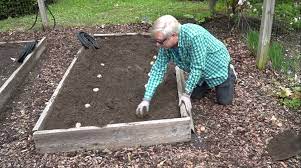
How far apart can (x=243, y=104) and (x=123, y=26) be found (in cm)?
315

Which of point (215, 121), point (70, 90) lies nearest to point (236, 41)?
point (215, 121)

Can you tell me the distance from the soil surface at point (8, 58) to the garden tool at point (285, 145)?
3.21m

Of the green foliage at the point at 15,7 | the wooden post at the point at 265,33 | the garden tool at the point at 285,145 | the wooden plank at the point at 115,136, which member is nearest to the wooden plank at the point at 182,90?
the wooden plank at the point at 115,136

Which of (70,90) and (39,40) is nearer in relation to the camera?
(70,90)

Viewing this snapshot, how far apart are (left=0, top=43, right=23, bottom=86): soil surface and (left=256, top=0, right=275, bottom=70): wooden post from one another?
3.12m

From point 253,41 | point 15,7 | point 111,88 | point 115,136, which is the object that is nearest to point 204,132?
point 115,136

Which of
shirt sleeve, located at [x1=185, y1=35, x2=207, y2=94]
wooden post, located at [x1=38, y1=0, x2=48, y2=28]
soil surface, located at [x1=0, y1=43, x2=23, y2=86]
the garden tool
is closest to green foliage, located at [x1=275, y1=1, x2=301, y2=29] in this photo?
the garden tool

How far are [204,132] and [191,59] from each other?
27.6 inches

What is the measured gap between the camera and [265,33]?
457 centimetres

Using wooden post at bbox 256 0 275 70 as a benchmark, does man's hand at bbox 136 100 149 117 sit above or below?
below

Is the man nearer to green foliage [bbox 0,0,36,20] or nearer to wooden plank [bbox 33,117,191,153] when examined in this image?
wooden plank [bbox 33,117,191,153]

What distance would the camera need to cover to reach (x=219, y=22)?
639cm

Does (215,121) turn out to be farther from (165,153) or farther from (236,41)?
(236,41)

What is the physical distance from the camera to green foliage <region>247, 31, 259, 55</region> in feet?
17.0
